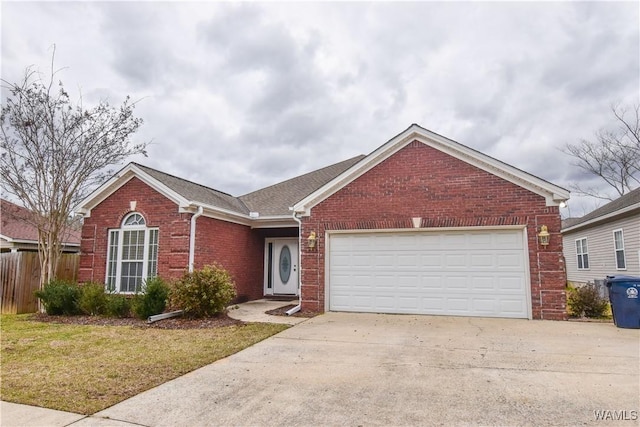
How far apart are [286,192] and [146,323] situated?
26.2 ft

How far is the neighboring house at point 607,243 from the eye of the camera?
13.3 metres

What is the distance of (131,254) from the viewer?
11781 mm

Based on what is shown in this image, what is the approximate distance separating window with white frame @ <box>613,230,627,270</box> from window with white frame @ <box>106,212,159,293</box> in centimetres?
1626

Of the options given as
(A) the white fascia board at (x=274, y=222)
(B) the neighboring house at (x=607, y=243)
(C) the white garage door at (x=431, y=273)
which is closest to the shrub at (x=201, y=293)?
(C) the white garage door at (x=431, y=273)

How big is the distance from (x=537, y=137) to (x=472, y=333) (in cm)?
2092

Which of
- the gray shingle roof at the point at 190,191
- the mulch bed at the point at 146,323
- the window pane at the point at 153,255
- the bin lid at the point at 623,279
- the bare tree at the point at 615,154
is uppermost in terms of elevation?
the bare tree at the point at 615,154

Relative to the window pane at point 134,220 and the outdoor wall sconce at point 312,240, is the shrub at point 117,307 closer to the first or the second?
the window pane at point 134,220

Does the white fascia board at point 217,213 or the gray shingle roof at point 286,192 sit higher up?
the gray shingle roof at point 286,192

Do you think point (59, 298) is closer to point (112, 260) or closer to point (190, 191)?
point (112, 260)

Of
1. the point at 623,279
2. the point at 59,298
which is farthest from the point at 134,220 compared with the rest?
the point at 623,279

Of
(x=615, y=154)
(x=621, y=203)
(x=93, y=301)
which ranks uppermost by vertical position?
(x=615, y=154)

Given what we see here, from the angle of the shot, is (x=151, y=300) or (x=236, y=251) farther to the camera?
(x=236, y=251)

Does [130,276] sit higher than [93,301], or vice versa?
[130,276]

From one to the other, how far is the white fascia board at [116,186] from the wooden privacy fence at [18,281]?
2.07 m
